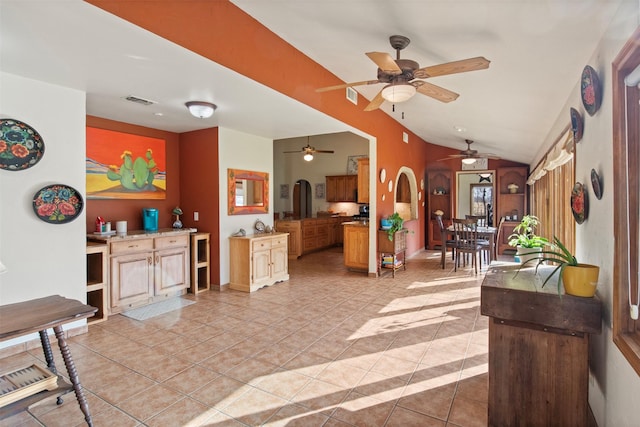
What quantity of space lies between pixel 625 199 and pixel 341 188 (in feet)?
26.4

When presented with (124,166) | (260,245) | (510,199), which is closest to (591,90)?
(260,245)

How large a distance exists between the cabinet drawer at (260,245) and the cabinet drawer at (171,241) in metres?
0.94

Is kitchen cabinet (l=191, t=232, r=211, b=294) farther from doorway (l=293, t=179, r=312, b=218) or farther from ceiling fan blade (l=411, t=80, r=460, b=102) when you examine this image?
doorway (l=293, t=179, r=312, b=218)

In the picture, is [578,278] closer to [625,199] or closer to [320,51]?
[625,199]

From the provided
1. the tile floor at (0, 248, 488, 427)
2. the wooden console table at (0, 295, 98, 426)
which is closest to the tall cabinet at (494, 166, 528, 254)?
the tile floor at (0, 248, 488, 427)

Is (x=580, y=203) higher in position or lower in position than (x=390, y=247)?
higher

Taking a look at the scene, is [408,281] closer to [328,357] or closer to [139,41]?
[328,357]

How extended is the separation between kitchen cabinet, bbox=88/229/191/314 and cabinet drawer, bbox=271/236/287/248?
127 cm

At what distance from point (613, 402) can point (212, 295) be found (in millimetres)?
4323

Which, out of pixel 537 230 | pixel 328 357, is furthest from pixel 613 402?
pixel 537 230

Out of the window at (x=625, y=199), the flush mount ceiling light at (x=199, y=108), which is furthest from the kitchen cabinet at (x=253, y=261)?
the window at (x=625, y=199)

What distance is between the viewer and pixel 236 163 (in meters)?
5.23

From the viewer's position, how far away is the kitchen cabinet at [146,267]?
12.9 ft

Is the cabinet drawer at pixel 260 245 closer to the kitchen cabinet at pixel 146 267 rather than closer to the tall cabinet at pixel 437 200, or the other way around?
the kitchen cabinet at pixel 146 267
